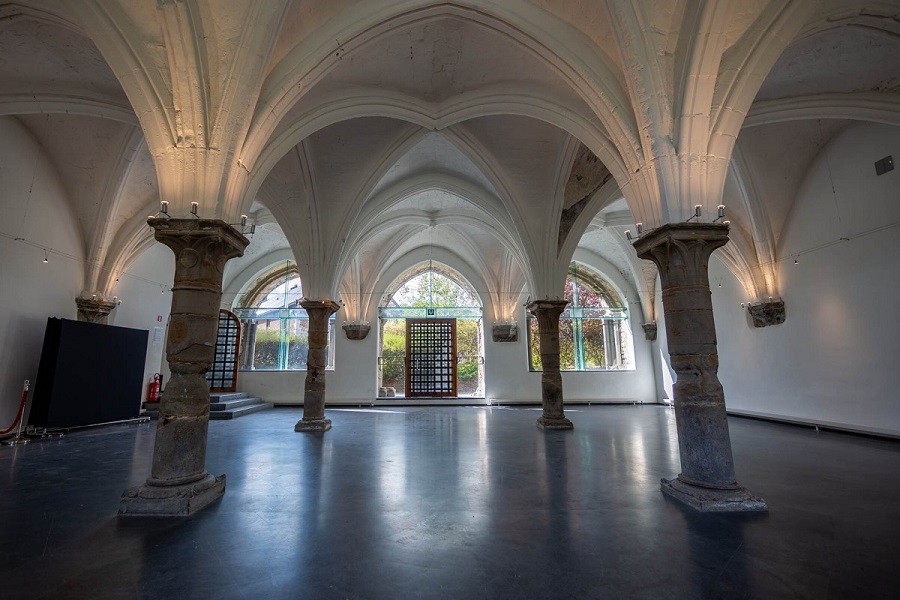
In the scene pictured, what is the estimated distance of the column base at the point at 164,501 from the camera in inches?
135

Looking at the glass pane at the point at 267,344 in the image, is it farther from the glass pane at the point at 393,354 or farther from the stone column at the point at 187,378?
the stone column at the point at 187,378

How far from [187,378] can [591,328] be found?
47.5ft

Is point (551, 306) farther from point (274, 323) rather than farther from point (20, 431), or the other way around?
point (274, 323)

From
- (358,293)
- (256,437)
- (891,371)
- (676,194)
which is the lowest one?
(256,437)

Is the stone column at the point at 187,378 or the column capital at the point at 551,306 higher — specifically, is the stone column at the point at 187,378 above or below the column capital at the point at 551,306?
below

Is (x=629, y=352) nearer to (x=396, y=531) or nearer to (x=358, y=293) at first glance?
(x=358, y=293)

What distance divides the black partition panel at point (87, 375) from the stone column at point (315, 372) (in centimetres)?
480

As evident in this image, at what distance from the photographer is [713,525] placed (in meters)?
3.14

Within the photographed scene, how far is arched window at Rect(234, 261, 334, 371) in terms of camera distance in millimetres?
15180

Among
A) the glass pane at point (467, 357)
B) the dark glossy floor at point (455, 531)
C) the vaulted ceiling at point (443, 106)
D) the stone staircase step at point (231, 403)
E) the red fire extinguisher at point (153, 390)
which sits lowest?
the dark glossy floor at point (455, 531)

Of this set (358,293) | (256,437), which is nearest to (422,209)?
(358,293)

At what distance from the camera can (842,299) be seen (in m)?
7.87

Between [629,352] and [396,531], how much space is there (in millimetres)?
14620

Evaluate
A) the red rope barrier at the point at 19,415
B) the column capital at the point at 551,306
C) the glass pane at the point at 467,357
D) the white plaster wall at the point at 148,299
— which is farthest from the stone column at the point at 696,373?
the white plaster wall at the point at 148,299
